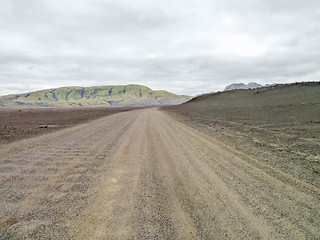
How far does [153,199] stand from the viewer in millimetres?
3959

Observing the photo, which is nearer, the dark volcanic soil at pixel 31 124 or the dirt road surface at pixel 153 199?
the dirt road surface at pixel 153 199

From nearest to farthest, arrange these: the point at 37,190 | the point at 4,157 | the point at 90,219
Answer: the point at 90,219 → the point at 37,190 → the point at 4,157

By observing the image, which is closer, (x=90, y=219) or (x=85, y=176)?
(x=90, y=219)

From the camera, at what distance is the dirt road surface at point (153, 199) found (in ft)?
9.87

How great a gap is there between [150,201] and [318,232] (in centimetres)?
279

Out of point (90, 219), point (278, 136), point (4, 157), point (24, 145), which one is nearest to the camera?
point (90, 219)

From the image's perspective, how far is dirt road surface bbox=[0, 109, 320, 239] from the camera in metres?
3.01

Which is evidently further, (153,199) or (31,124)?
(31,124)

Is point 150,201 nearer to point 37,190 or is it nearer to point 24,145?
point 37,190

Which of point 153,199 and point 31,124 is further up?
point 31,124

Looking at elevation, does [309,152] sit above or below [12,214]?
above

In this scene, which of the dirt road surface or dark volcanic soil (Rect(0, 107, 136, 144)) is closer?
the dirt road surface

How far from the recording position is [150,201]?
12.7 ft

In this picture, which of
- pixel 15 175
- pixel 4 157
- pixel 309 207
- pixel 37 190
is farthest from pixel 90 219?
pixel 4 157
